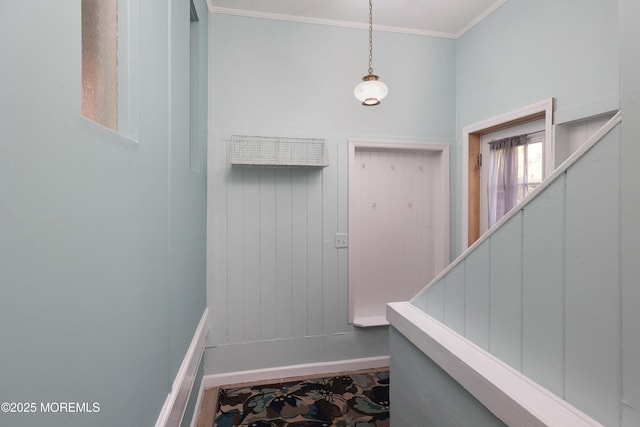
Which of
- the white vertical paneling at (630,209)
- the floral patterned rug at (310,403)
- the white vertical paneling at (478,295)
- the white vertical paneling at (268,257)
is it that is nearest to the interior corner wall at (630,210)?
the white vertical paneling at (630,209)

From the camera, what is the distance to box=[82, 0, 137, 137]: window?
0.77 metres

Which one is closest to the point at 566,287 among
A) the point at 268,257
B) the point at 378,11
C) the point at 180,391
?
the point at 180,391

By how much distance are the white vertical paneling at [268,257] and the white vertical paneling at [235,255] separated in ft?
0.53

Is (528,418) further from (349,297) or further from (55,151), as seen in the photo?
(349,297)

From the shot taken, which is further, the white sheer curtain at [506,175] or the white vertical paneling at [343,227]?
the white vertical paneling at [343,227]

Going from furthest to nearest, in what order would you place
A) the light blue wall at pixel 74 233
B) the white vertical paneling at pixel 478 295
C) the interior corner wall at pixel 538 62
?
1. the interior corner wall at pixel 538 62
2. the white vertical paneling at pixel 478 295
3. the light blue wall at pixel 74 233

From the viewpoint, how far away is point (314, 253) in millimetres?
2445

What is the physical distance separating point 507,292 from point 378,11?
7.79 feet

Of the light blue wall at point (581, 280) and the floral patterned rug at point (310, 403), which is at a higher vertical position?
the light blue wall at point (581, 280)

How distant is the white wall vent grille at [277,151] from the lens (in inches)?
85.3

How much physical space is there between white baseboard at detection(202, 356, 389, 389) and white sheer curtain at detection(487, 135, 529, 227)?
1.60 m

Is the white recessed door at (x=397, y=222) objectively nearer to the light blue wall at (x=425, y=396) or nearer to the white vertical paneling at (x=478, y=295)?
the light blue wall at (x=425, y=396)

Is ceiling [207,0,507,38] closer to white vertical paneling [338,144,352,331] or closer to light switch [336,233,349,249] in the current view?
white vertical paneling [338,144,352,331]

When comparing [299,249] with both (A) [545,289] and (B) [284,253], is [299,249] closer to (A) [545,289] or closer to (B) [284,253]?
(B) [284,253]
